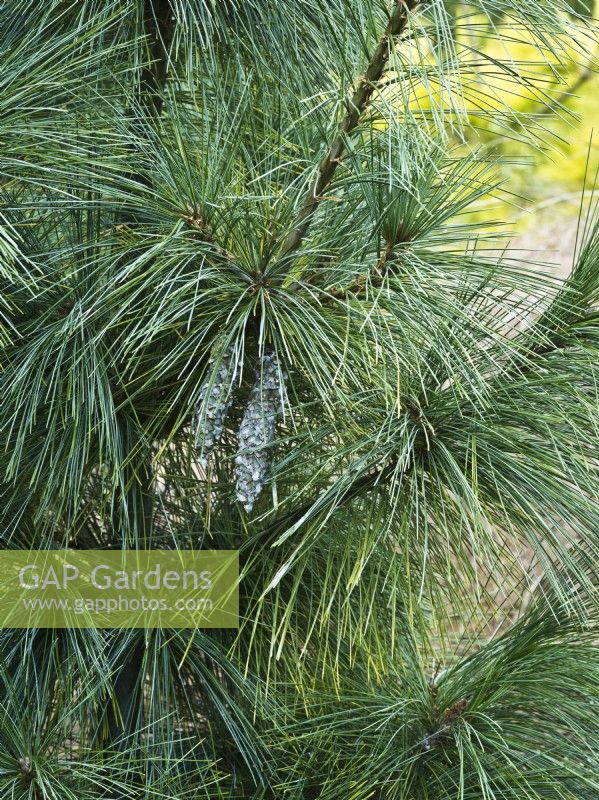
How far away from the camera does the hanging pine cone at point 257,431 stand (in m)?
0.62

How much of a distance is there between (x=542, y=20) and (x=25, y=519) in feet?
1.88

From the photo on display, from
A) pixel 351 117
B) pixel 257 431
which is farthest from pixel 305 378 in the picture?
pixel 351 117

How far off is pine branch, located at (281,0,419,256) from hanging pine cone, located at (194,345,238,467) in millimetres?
87

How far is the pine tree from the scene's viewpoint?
585 mm

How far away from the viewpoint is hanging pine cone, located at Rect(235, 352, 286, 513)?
62 cm

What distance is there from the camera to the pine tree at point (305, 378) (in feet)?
1.92

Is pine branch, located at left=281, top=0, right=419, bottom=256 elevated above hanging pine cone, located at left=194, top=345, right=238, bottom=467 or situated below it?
above

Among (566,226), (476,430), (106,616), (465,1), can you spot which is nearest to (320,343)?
(476,430)

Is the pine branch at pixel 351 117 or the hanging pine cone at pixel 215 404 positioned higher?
the pine branch at pixel 351 117

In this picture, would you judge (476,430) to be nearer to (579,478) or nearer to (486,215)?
(579,478)

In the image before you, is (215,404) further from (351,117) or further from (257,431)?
(351,117)

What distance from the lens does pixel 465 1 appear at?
0.59m

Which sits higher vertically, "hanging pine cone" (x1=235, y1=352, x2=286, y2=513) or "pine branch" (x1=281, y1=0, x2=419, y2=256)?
"pine branch" (x1=281, y1=0, x2=419, y2=256)

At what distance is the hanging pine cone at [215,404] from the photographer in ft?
1.94
